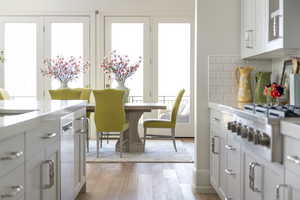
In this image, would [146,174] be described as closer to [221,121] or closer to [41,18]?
[221,121]

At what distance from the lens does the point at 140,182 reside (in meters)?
4.51

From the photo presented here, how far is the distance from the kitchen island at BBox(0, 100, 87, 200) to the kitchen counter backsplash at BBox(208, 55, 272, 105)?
123cm

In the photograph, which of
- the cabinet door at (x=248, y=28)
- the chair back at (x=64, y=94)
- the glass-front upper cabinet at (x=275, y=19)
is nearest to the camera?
the glass-front upper cabinet at (x=275, y=19)

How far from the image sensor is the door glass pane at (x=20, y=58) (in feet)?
26.8

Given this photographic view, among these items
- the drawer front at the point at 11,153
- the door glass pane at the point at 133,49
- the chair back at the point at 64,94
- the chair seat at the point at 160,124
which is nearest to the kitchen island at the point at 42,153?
the drawer front at the point at 11,153

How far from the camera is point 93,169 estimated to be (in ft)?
17.2

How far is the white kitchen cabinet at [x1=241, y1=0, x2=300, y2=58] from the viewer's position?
2605 mm

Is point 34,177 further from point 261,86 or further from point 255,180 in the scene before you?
point 261,86

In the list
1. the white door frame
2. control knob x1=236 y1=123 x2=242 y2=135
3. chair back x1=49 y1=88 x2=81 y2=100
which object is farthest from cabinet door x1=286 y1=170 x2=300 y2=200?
the white door frame

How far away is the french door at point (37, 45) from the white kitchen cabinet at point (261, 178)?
19.8ft

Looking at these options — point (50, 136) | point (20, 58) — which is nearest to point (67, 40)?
point (20, 58)

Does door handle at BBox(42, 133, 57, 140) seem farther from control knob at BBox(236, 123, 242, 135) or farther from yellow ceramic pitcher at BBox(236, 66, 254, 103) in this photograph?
yellow ceramic pitcher at BBox(236, 66, 254, 103)

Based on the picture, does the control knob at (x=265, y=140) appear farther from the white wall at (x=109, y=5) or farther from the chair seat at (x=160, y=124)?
the white wall at (x=109, y=5)

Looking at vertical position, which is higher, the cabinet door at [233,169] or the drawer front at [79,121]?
the drawer front at [79,121]
